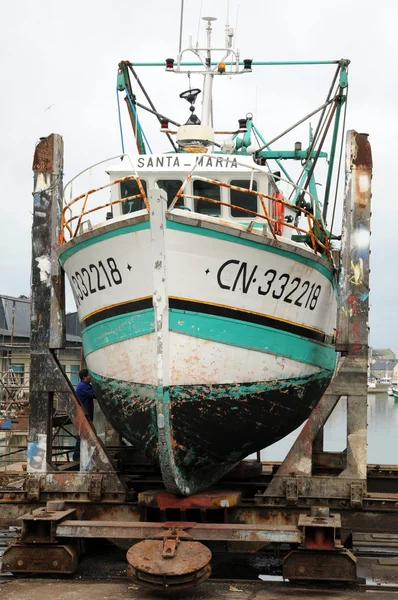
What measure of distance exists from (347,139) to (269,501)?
3.88 metres

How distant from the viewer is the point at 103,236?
25.5ft

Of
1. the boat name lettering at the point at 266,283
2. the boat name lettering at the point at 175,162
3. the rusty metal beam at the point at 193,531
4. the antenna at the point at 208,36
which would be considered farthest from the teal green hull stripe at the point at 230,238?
the antenna at the point at 208,36

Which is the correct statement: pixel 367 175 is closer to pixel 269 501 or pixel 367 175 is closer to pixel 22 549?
pixel 269 501

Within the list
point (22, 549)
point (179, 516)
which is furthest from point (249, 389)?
point (22, 549)

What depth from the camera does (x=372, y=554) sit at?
8.68 metres

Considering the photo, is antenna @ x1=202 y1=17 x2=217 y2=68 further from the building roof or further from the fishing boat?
the building roof

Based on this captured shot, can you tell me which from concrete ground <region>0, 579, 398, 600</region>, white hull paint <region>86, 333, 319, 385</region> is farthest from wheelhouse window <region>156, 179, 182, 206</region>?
concrete ground <region>0, 579, 398, 600</region>

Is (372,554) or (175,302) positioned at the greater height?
(175,302)

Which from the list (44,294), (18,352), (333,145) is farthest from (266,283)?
(18,352)

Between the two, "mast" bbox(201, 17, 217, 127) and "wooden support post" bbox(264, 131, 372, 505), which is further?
"mast" bbox(201, 17, 217, 127)

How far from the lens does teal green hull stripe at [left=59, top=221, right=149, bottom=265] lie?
744cm

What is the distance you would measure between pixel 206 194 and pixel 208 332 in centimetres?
228

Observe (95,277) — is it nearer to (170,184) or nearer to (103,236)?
(103,236)

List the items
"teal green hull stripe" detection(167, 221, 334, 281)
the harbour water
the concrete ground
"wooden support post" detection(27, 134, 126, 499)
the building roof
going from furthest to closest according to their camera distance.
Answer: the building roof < the harbour water < "wooden support post" detection(27, 134, 126, 499) < "teal green hull stripe" detection(167, 221, 334, 281) < the concrete ground
